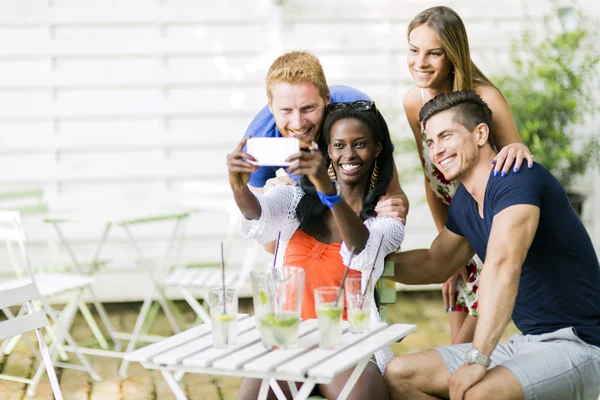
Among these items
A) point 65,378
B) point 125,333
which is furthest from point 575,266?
point 125,333

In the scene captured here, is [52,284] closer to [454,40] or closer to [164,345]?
[164,345]

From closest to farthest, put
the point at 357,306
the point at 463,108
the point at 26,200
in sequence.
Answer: the point at 357,306 < the point at 463,108 < the point at 26,200

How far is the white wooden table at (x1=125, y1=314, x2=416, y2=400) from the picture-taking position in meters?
2.10

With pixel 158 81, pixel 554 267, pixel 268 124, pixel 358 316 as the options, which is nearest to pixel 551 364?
Answer: pixel 554 267

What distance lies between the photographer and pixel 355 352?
225cm

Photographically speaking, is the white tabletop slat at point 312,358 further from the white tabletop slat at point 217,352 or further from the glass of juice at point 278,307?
the white tabletop slat at point 217,352

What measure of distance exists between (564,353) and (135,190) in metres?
4.06

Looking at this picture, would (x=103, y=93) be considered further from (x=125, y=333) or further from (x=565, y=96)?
(x=565, y=96)

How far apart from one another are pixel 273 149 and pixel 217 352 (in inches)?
24.2

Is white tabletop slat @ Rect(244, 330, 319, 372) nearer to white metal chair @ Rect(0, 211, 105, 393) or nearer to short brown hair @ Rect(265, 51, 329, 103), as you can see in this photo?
short brown hair @ Rect(265, 51, 329, 103)

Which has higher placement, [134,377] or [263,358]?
[263,358]

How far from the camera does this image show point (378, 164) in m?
2.97

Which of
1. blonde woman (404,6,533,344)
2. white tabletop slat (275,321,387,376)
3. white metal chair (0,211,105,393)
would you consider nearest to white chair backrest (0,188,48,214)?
white metal chair (0,211,105,393)

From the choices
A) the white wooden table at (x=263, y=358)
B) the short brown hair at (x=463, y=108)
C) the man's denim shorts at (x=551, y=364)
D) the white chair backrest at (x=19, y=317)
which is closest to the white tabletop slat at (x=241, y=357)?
the white wooden table at (x=263, y=358)
